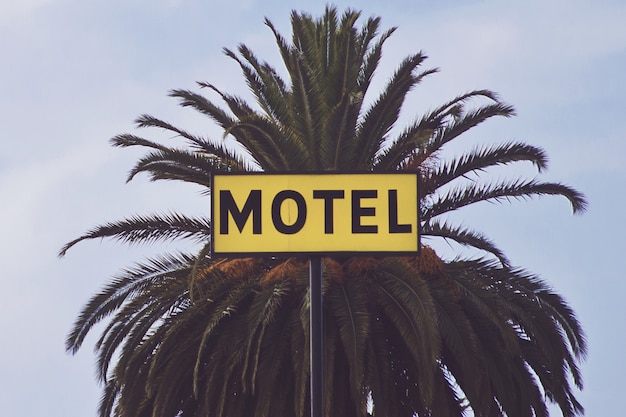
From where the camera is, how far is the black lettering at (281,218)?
11430mm

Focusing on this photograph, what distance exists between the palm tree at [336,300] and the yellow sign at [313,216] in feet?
42.2

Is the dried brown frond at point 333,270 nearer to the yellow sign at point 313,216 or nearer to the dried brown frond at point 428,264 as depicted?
the dried brown frond at point 428,264

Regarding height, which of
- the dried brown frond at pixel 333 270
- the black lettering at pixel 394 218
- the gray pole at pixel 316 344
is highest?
the black lettering at pixel 394 218

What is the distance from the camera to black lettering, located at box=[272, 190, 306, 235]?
450 inches

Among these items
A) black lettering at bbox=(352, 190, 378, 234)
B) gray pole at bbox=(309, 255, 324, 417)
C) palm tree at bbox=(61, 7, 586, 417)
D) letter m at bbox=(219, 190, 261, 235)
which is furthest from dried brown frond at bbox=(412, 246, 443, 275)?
letter m at bbox=(219, 190, 261, 235)

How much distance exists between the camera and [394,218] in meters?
11.5

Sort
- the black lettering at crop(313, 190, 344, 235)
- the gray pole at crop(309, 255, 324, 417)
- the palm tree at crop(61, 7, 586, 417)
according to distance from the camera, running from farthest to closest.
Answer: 1. the palm tree at crop(61, 7, 586, 417)
2. the black lettering at crop(313, 190, 344, 235)
3. the gray pole at crop(309, 255, 324, 417)

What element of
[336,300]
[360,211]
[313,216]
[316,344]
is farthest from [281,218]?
[336,300]

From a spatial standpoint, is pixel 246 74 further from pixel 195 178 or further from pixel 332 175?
pixel 332 175

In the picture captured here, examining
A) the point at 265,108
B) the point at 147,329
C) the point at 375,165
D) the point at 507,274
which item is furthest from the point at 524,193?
the point at 147,329

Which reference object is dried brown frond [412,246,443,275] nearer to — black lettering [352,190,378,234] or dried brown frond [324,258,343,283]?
dried brown frond [324,258,343,283]

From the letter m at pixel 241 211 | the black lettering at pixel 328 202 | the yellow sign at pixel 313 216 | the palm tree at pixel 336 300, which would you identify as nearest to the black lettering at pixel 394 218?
the yellow sign at pixel 313 216

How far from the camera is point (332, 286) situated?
84.8ft

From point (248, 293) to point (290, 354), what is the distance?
1625 mm
